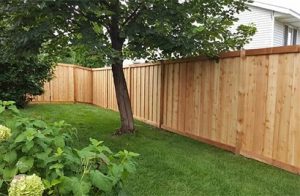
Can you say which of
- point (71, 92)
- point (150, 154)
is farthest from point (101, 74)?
point (150, 154)

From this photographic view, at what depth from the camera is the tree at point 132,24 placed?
20.6 ft

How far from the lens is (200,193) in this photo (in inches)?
170

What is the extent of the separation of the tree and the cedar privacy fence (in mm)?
669

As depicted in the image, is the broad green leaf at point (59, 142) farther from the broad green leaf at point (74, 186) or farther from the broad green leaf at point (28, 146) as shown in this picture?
the broad green leaf at point (74, 186)

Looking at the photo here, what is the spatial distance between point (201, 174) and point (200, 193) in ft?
2.40

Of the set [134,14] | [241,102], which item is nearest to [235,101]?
[241,102]

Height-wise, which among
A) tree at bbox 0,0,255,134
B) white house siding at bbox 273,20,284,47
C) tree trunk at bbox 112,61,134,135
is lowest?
tree trunk at bbox 112,61,134,135

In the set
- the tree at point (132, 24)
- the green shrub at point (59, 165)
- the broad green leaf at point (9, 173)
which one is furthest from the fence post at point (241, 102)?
the broad green leaf at point (9, 173)

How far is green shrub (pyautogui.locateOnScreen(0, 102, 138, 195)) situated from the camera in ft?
5.72

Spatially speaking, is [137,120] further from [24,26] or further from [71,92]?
[71,92]

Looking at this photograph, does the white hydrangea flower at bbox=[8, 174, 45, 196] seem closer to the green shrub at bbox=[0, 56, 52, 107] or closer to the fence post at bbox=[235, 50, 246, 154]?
the fence post at bbox=[235, 50, 246, 154]

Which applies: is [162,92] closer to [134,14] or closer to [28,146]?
[134,14]

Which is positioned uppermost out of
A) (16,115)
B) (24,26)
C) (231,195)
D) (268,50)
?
(24,26)

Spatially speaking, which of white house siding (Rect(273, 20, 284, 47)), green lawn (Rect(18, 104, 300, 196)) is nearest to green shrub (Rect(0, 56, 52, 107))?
green lawn (Rect(18, 104, 300, 196))
